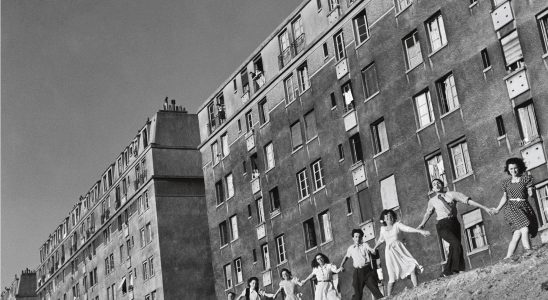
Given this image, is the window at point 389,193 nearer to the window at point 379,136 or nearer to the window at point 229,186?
the window at point 379,136

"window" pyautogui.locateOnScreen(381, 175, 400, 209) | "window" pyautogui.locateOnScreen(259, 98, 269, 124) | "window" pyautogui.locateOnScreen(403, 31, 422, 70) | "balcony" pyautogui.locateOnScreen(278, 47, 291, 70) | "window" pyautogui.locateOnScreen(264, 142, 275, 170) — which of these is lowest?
"window" pyautogui.locateOnScreen(381, 175, 400, 209)

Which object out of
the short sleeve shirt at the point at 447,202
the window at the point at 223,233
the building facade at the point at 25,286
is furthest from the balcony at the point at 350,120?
the building facade at the point at 25,286

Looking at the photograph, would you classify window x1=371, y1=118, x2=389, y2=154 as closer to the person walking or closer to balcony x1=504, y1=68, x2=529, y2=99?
balcony x1=504, y1=68, x2=529, y2=99

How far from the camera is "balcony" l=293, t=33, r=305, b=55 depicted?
41.0 meters

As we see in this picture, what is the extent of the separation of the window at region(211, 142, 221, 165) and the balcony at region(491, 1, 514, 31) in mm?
23997

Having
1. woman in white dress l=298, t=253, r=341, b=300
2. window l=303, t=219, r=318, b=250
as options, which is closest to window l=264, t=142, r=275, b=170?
window l=303, t=219, r=318, b=250

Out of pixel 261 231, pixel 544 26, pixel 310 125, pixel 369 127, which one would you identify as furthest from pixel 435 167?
pixel 261 231

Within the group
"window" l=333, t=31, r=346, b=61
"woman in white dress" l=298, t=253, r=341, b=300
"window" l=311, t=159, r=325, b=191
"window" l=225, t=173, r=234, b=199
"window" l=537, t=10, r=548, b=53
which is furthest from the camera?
"window" l=225, t=173, r=234, b=199

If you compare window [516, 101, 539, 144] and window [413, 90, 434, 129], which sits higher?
window [413, 90, 434, 129]

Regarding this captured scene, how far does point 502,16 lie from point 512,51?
1.38 meters

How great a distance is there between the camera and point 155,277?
54469mm

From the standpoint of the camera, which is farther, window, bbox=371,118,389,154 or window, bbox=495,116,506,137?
window, bbox=371,118,389,154

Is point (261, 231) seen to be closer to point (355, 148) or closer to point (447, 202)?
point (355, 148)

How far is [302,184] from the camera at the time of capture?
4028 centimetres
